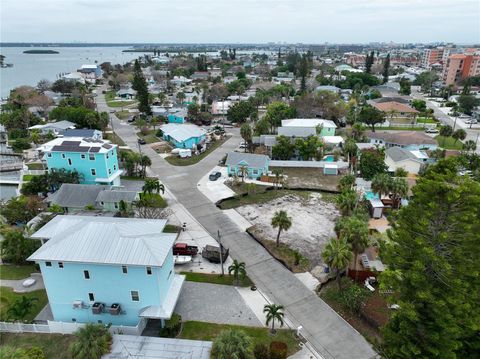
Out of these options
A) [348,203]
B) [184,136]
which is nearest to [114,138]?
[184,136]

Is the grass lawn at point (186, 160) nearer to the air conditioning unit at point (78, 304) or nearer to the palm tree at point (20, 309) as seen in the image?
the air conditioning unit at point (78, 304)

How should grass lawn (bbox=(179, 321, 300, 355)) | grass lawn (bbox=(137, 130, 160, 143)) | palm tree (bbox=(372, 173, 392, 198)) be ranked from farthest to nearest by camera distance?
grass lawn (bbox=(137, 130, 160, 143)), palm tree (bbox=(372, 173, 392, 198)), grass lawn (bbox=(179, 321, 300, 355))

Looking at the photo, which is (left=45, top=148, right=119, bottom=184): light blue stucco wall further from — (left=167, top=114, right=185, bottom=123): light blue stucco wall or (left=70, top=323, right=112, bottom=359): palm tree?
(left=167, top=114, right=185, bottom=123): light blue stucco wall

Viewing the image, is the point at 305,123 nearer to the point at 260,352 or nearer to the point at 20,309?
the point at 260,352

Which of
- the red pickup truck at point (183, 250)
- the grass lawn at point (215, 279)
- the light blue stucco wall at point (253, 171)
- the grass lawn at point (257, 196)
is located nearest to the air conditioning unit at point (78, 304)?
the grass lawn at point (215, 279)

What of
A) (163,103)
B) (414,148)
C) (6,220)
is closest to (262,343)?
(6,220)

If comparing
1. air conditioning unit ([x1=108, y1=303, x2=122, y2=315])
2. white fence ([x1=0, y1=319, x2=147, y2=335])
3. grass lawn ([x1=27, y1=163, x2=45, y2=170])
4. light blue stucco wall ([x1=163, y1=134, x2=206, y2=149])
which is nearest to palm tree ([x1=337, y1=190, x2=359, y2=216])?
white fence ([x1=0, y1=319, x2=147, y2=335])
